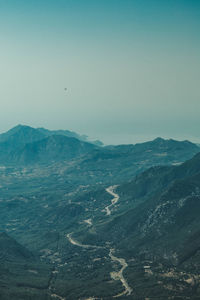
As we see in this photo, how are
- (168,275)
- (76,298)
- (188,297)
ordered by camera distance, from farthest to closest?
(168,275) < (76,298) < (188,297)

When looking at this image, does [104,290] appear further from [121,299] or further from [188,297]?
[188,297]

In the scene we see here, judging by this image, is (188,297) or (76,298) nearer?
(188,297)

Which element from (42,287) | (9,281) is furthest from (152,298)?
(9,281)

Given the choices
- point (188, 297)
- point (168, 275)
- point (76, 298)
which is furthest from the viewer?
point (168, 275)

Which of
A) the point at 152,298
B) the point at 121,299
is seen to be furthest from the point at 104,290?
the point at 152,298

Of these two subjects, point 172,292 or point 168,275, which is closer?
point 172,292

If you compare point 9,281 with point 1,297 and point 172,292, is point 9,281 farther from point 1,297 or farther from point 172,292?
point 172,292

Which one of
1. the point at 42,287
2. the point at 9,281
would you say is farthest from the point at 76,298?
the point at 9,281
